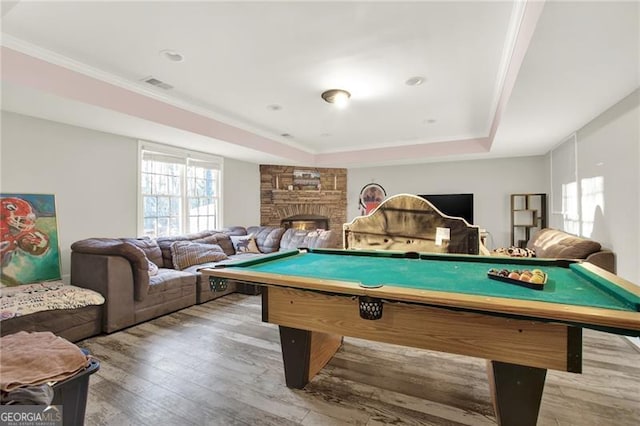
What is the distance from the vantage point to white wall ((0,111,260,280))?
3135 millimetres

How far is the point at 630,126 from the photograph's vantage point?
264 centimetres

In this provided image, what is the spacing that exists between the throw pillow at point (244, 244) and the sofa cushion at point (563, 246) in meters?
4.31

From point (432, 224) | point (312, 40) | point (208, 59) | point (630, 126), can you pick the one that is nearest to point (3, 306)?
point (208, 59)

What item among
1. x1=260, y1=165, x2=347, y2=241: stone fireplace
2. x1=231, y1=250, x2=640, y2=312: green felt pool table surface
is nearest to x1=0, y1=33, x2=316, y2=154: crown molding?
x1=260, y1=165, x2=347, y2=241: stone fireplace

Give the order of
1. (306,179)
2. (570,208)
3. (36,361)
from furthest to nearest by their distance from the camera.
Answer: (306,179)
(570,208)
(36,361)

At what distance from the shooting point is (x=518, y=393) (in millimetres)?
1448

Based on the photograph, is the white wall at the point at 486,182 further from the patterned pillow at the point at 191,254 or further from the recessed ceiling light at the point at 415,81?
the patterned pillow at the point at 191,254

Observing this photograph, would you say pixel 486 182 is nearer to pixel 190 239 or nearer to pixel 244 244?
pixel 244 244

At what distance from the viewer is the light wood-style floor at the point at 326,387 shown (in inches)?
68.1

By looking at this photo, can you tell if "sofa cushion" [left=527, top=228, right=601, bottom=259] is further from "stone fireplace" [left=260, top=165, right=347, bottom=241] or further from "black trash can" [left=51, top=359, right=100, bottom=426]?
"black trash can" [left=51, top=359, right=100, bottom=426]

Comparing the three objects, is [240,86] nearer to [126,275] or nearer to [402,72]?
[402,72]

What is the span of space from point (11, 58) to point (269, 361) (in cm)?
315

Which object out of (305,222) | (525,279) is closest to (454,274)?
(525,279)

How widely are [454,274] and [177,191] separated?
→ 14.8 feet
